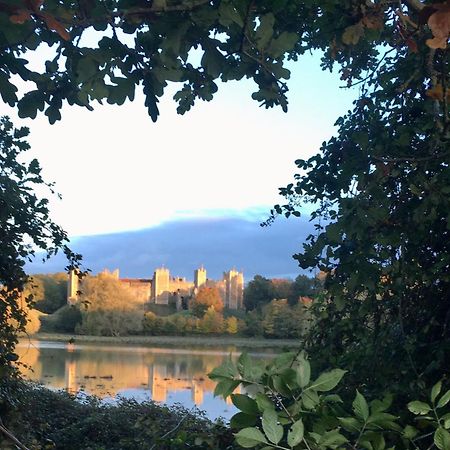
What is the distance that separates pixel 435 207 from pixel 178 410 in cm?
618

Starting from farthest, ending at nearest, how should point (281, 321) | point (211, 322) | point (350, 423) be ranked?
point (211, 322), point (281, 321), point (350, 423)

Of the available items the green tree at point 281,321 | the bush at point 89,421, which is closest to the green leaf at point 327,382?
the bush at point 89,421

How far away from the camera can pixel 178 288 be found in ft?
49.9

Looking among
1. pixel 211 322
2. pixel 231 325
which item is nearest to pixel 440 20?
pixel 231 325

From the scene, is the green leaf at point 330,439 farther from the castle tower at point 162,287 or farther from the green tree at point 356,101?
Answer: the castle tower at point 162,287

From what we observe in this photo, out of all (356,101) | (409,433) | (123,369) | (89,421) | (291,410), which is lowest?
(123,369)

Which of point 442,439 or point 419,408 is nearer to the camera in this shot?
point 442,439

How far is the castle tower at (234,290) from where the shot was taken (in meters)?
11.7

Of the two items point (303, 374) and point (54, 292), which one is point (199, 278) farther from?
point (303, 374)

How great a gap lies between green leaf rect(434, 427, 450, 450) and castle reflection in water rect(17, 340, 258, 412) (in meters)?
7.64

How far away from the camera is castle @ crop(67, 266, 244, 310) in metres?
12.0

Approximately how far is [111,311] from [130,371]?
2.07m

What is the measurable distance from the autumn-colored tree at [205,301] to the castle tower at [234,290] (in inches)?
12.3

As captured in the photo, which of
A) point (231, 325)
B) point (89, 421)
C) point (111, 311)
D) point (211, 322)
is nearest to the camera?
point (89, 421)
